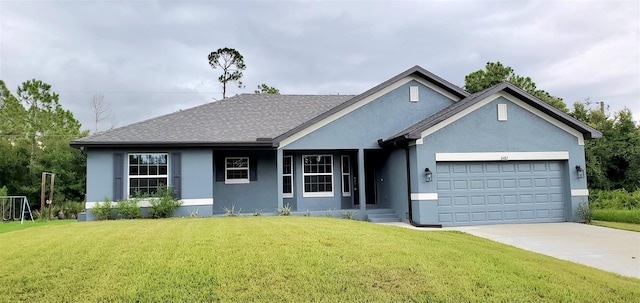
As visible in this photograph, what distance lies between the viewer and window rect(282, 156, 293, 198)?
15500 millimetres

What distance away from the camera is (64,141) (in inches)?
→ 1006

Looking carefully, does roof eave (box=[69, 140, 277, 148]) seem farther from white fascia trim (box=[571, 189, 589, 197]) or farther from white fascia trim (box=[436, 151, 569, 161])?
white fascia trim (box=[571, 189, 589, 197])

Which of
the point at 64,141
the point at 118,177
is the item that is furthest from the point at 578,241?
the point at 64,141

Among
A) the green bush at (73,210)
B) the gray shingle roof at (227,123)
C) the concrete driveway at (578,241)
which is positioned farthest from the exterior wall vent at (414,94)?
the green bush at (73,210)

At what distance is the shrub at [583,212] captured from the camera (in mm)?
13286

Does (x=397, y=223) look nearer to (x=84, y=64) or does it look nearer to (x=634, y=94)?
(x=634, y=94)

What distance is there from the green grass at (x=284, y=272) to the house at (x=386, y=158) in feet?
19.5

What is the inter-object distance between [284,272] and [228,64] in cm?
3488

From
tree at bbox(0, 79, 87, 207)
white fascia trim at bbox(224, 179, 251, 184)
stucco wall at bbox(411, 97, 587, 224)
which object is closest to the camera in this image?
stucco wall at bbox(411, 97, 587, 224)

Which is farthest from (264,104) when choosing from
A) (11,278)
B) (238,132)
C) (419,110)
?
(11,278)

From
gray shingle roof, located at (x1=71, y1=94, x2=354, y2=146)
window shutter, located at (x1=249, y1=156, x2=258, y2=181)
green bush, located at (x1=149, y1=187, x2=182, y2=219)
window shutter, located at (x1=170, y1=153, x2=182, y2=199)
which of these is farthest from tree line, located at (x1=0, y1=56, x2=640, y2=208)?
→ window shutter, located at (x1=249, y1=156, x2=258, y2=181)

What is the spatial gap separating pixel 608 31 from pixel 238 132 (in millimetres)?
14841

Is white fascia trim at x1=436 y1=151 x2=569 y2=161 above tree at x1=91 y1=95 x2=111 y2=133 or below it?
below

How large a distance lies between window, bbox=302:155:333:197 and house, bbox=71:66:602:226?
38 millimetres
